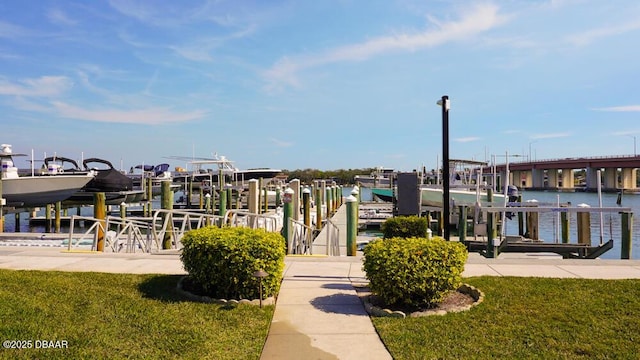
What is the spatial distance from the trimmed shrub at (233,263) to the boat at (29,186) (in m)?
27.1

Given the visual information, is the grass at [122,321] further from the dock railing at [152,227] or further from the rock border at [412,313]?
the dock railing at [152,227]

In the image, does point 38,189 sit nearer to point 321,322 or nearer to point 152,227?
point 152,227

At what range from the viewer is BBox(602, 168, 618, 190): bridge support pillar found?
96188mm

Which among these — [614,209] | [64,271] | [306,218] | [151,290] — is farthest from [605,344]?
[306,218]

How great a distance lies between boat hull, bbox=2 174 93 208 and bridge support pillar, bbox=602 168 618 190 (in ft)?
324

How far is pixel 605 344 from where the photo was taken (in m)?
5.40

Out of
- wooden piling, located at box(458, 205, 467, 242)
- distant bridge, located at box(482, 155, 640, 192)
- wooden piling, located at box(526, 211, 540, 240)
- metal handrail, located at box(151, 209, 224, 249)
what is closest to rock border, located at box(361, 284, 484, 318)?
metal handrail, located at box(151, 209, 224, 249)

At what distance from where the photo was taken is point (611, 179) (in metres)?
96.6

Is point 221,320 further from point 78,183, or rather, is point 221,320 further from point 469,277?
point 78,183

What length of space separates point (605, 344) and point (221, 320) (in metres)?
4.65

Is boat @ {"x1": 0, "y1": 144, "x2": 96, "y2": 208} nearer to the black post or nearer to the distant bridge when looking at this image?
the black post

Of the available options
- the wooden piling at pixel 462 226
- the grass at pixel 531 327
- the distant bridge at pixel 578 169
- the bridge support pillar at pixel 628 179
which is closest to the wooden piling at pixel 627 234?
the wooden piling at pixel 462 226

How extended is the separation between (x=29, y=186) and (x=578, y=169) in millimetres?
89028

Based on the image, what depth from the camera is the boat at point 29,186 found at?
95.8 ft
